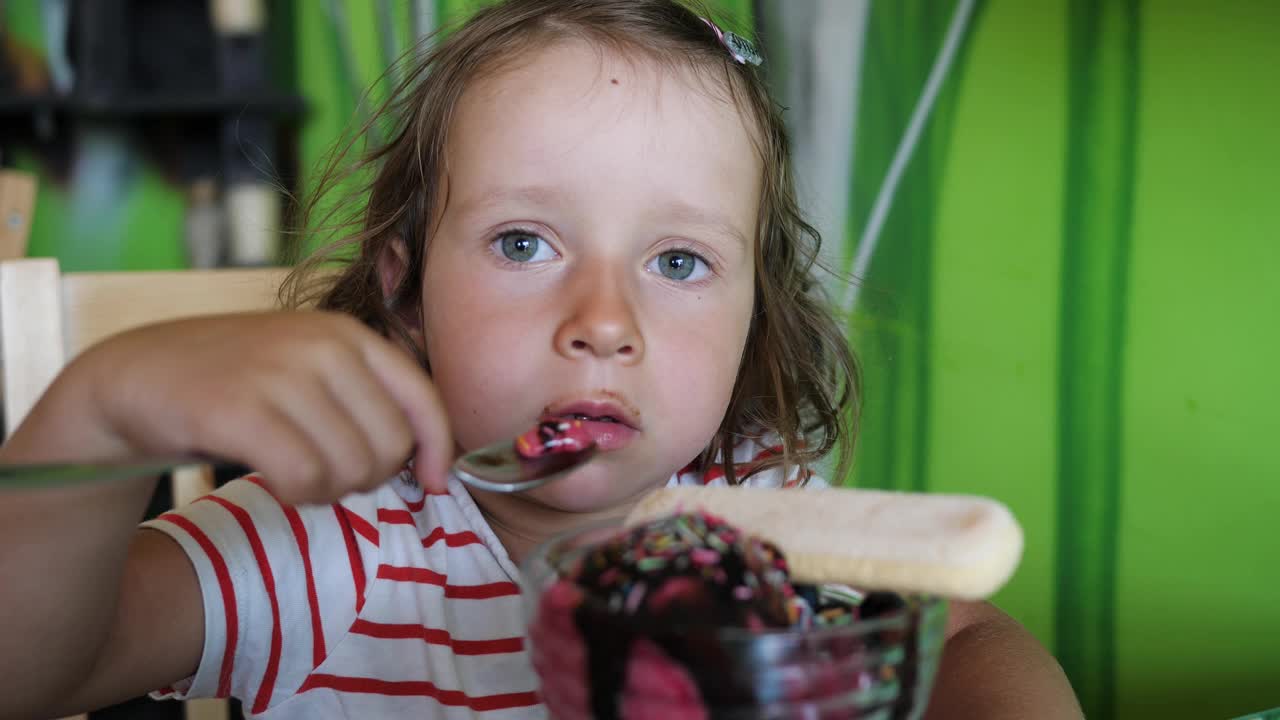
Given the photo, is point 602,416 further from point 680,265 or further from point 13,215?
point 13,215

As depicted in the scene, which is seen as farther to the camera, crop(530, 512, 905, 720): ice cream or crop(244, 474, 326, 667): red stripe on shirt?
crop(244, 474, 326, 667): red stripe on shirt

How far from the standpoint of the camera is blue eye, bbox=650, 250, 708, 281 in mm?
966

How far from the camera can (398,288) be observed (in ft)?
3.71

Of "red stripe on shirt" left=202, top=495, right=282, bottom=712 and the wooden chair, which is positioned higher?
the wooden chair

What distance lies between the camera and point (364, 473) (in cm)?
57

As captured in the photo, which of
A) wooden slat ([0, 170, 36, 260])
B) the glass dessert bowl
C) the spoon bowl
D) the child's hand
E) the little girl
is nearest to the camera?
the glass dessert bowl

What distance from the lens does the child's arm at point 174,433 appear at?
1.81 ft

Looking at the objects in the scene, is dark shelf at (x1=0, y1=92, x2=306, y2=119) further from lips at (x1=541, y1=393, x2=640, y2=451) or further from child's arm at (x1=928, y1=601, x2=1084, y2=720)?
child's arm at (x1=928, y1=601, x2=1084, y2=720)

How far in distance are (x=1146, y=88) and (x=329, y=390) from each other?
1565 mm

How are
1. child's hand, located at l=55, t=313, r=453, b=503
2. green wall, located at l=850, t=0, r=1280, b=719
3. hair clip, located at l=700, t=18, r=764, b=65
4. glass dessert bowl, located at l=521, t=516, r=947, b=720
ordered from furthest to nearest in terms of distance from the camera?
green wall, located at l=850, t=0, r=1280, b=719 → hair clip, located at l=700, t=18, r=764, b=65 → child's hand, located at l=55, t=313, r=453, b=503 → glass dessert bowl, located at l=521, t=516, r=947, b=720

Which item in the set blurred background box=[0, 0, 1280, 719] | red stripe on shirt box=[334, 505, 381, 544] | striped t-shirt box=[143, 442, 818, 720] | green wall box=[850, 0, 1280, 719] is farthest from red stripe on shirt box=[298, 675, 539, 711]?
green wall box=[850, 0, 1280, 719]

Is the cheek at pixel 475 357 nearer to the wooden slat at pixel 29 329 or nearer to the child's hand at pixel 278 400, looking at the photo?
the child's hand at pixel 278 400

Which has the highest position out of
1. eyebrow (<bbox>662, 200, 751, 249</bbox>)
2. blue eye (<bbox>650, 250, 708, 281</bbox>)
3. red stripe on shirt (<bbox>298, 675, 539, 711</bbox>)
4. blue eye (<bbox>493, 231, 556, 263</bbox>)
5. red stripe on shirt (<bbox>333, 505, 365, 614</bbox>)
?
eyebrow (<bbox>662, 200, 751, 249</bbox>)

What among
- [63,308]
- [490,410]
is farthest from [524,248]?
[63,308]
